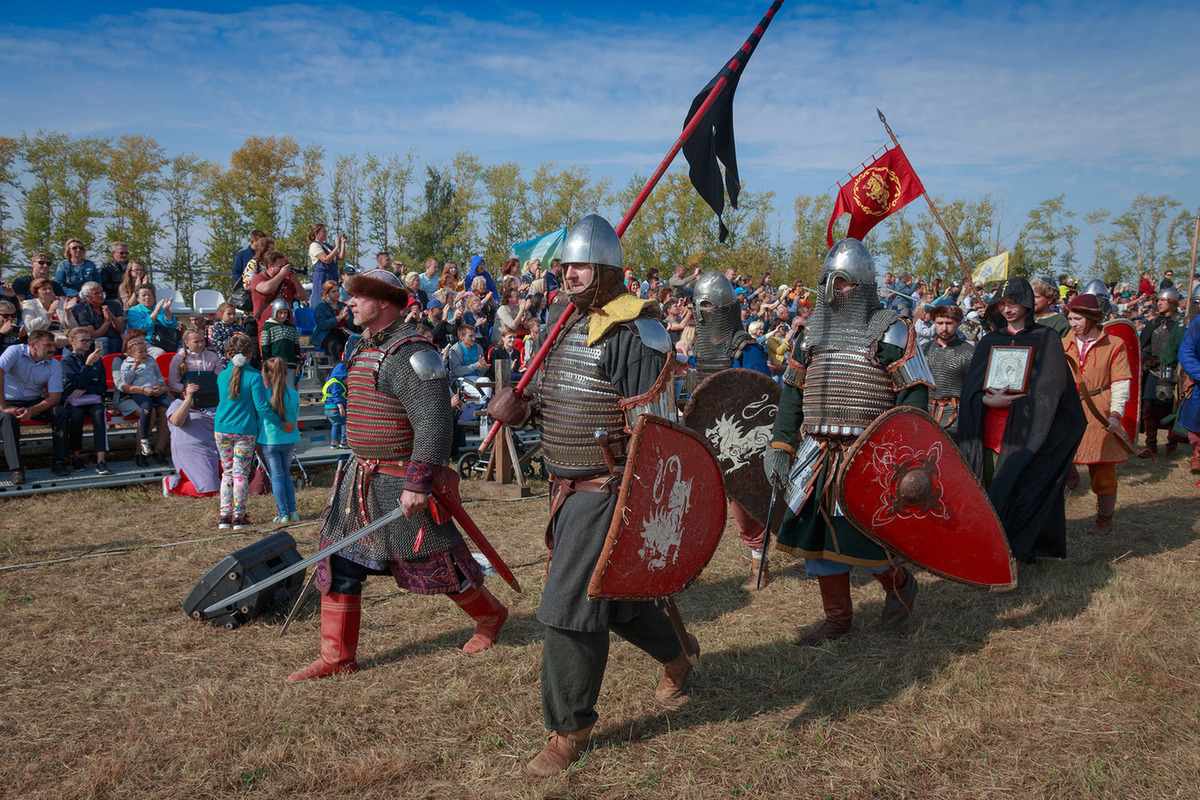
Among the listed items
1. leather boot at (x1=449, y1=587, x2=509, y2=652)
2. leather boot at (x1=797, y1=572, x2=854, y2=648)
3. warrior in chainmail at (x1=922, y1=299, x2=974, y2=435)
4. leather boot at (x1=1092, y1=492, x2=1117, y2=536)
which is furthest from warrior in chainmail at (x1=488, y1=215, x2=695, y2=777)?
leather boot at (x1=1092, y1=492, x2=1117, y2=536)

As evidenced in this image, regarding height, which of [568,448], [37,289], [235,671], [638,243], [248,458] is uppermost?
[638,243]

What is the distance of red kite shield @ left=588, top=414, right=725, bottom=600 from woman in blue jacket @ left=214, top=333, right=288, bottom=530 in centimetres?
434

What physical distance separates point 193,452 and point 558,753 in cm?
571

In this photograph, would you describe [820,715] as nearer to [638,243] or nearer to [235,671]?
[235,671]

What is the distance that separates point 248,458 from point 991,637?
523 cm

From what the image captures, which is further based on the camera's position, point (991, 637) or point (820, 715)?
point (991, 637)

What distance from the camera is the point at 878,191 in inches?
316

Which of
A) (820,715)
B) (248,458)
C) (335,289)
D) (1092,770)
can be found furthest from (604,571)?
(335,289)

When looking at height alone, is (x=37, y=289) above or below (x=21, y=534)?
above

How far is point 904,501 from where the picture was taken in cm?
340

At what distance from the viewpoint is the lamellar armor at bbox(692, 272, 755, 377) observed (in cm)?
574

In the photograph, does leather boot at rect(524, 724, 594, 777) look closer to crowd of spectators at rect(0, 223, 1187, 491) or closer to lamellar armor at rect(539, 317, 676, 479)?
lamellar armor at rect(539, 317, 676, 479)

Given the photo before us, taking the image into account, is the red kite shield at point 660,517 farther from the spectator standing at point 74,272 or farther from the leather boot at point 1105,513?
the spectator standing at point 74,272

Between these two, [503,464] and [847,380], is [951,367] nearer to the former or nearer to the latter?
[847,380]
